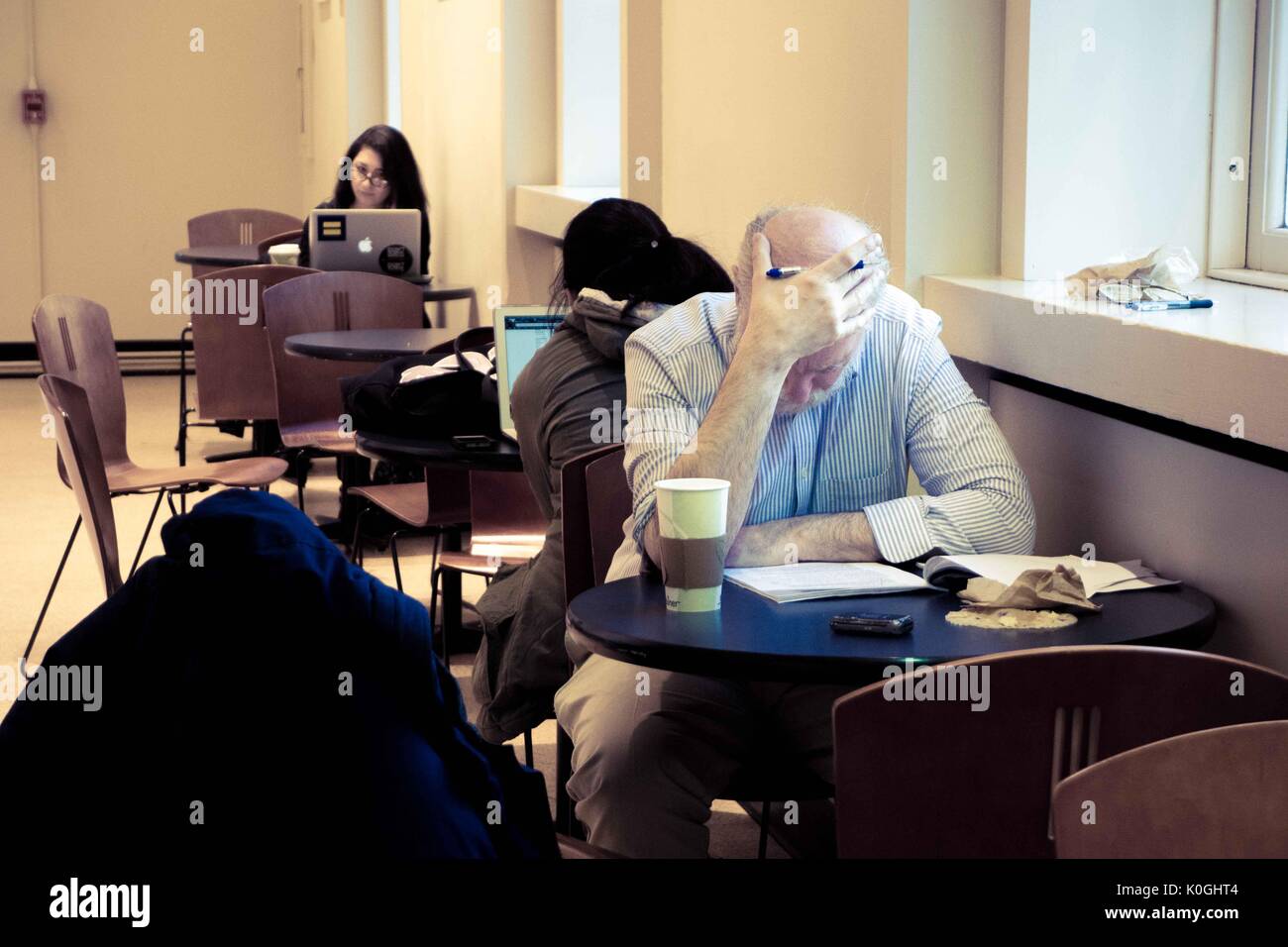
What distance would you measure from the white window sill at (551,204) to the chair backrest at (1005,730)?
11.7 feet

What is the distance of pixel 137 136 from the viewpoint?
10.6 meters

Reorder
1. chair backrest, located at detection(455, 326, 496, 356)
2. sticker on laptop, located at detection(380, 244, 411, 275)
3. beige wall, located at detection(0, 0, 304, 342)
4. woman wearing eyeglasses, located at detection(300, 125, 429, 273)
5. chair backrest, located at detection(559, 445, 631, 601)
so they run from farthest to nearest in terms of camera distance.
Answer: beige wall, located at detection(0, 0, 304, 342) → woman wearing eyeglasses, located at detection(300, 125, 429, 273) → sticker on laptop, located at detection(380, 244, 411, 275) → chair backrest, located at detection(455, 326, 496, 356) → chair backrest, located at detection(559, 445, 631, 601)

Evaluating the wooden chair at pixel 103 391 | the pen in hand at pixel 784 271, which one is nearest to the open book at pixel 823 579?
the pen in hand at pixel 784 271

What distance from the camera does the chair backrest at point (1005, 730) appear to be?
4.57 feet

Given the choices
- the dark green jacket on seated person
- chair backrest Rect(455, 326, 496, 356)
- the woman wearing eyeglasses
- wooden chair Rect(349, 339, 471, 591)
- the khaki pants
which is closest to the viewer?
the khaki pants

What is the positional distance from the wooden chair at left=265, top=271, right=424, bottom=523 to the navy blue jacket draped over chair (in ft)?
12.7

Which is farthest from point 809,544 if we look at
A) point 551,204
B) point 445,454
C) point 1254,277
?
point 551,204

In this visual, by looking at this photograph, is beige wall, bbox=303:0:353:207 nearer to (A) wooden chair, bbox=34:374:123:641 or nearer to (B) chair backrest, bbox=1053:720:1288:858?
(A) wooden chair, bbox=34:374:123:641

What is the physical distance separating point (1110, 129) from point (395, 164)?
4.28 meters

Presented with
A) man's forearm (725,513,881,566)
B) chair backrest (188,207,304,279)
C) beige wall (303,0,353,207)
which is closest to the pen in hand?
man's forearm (725,513,881,566)

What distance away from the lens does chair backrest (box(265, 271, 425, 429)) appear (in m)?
5.21

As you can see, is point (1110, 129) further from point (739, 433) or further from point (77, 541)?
point (77, 541)

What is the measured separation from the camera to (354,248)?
6.01 m
